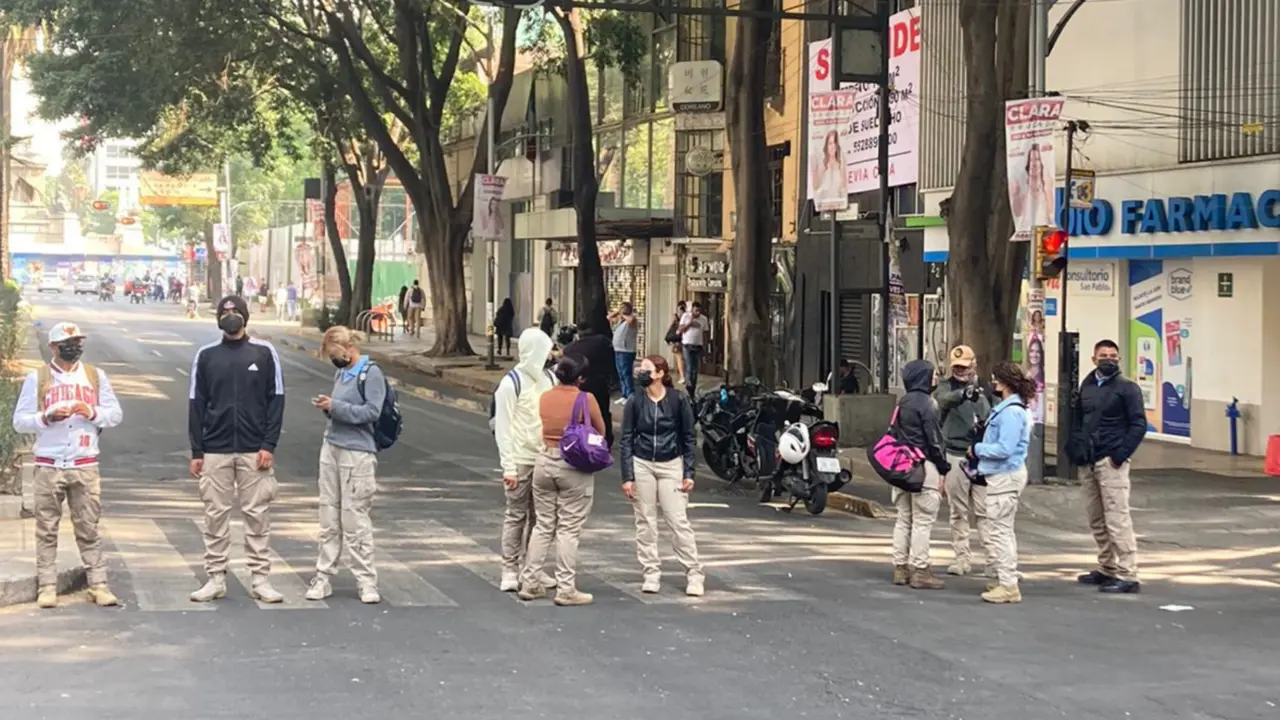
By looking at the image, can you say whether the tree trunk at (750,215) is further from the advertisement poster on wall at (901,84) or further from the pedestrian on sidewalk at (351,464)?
the pedestrian on sidewalk at (351,464)

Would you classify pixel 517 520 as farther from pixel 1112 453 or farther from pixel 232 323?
pixel 1112 453

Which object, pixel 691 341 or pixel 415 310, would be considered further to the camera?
pixel 415 310

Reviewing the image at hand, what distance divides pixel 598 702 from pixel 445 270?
32.2 m

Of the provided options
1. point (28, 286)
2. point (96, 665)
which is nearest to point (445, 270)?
point (96, 665)

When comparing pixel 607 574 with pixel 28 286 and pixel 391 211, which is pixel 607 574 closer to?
pixel 391 211

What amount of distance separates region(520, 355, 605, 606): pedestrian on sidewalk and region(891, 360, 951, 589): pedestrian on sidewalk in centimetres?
234

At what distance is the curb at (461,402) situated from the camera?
15.6 m

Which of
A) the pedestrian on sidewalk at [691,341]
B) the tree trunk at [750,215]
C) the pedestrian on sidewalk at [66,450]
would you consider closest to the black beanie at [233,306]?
the pedestrian on sidewalk at [66,450]

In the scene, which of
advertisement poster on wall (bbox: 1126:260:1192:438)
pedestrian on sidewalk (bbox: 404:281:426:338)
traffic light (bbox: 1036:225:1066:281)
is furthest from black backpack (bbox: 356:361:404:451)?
pedestrian on sidewalk (bbox: 404:281:426:338)

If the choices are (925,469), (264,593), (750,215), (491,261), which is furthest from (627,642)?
(491,261)

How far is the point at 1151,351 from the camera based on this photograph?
22047mm

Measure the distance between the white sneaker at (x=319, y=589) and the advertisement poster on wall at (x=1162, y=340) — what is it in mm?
14688

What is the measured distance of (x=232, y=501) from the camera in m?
9.88

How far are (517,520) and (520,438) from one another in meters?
0.62
